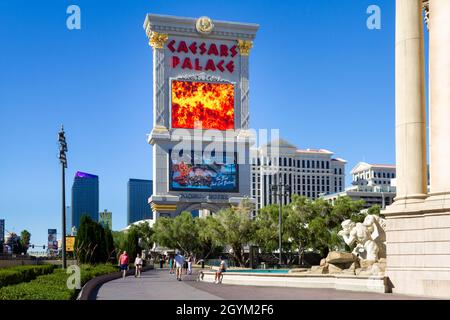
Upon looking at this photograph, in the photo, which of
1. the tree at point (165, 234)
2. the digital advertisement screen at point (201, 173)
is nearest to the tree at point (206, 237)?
the tree at point (165, 234)

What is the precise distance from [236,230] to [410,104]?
49602 mm

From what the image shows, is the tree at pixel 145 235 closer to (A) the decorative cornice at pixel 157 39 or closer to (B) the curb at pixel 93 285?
(A) the decorative cornice at pixel 157 39

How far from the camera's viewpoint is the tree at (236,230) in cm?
7375

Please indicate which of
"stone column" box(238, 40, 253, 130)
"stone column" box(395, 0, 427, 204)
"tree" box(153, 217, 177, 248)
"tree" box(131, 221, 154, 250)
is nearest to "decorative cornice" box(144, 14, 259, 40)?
"stone column" box(238, 40, 253, 130)

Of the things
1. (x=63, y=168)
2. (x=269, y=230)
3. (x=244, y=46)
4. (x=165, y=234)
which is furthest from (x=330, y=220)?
(x=244, y=46)

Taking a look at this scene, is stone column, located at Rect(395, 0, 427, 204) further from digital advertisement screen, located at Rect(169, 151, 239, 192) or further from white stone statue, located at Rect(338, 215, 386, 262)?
digital advertisement screen, located at Rect(169, 151, 239, 192)

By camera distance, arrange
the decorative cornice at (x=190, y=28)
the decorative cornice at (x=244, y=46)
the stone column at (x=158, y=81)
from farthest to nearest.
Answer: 1. the decorative cornice at (x=244, y=46)
2. the decorative cornice at (x=190, y=28)
3. the stone column at (x=158, y=81)

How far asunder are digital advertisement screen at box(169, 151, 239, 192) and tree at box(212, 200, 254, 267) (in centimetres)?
5452

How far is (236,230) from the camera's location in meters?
74.0

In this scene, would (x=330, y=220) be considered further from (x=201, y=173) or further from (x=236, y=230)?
(x=201, y=173)

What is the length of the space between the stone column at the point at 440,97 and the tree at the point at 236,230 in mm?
49948

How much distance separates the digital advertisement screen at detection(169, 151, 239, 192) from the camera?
130875 millimetres
